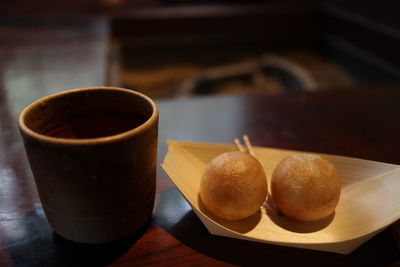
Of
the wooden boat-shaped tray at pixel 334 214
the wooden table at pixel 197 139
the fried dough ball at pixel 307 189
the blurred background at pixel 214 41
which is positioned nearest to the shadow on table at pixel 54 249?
the wooden table at pixel 197 139

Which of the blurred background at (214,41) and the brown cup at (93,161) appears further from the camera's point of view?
the blurred background at (214,41)

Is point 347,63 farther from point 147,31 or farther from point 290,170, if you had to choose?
point 290,170

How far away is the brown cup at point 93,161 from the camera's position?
44 cm

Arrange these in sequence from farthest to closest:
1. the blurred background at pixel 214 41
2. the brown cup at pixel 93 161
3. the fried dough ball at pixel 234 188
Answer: the blurred background at pixel 214 41
the fried dough ball at pixel 234 188
the brown cup at pixel 93 161

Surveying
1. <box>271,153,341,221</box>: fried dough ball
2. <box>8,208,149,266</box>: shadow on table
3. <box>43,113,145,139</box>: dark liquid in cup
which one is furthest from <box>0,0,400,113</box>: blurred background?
<box>271,153,341,221</box>: fried dough ball

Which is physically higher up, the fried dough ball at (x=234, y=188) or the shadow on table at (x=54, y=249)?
the fried dough ball at (x=234, y=188)

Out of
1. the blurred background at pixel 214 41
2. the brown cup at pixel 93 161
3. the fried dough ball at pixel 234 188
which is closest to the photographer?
the brown cup at pixel 93 161

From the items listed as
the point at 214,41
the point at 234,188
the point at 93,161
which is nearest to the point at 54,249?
the point at 93,161

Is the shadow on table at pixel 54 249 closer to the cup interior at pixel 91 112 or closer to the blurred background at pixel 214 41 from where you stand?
the cup interior at pixel 91 112

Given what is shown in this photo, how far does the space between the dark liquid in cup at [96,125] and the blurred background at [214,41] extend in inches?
45.1

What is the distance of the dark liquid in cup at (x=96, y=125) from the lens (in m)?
0.59

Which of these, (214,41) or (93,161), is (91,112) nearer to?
(93,161)

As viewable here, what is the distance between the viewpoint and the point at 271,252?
529mm

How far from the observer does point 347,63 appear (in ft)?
8.46
